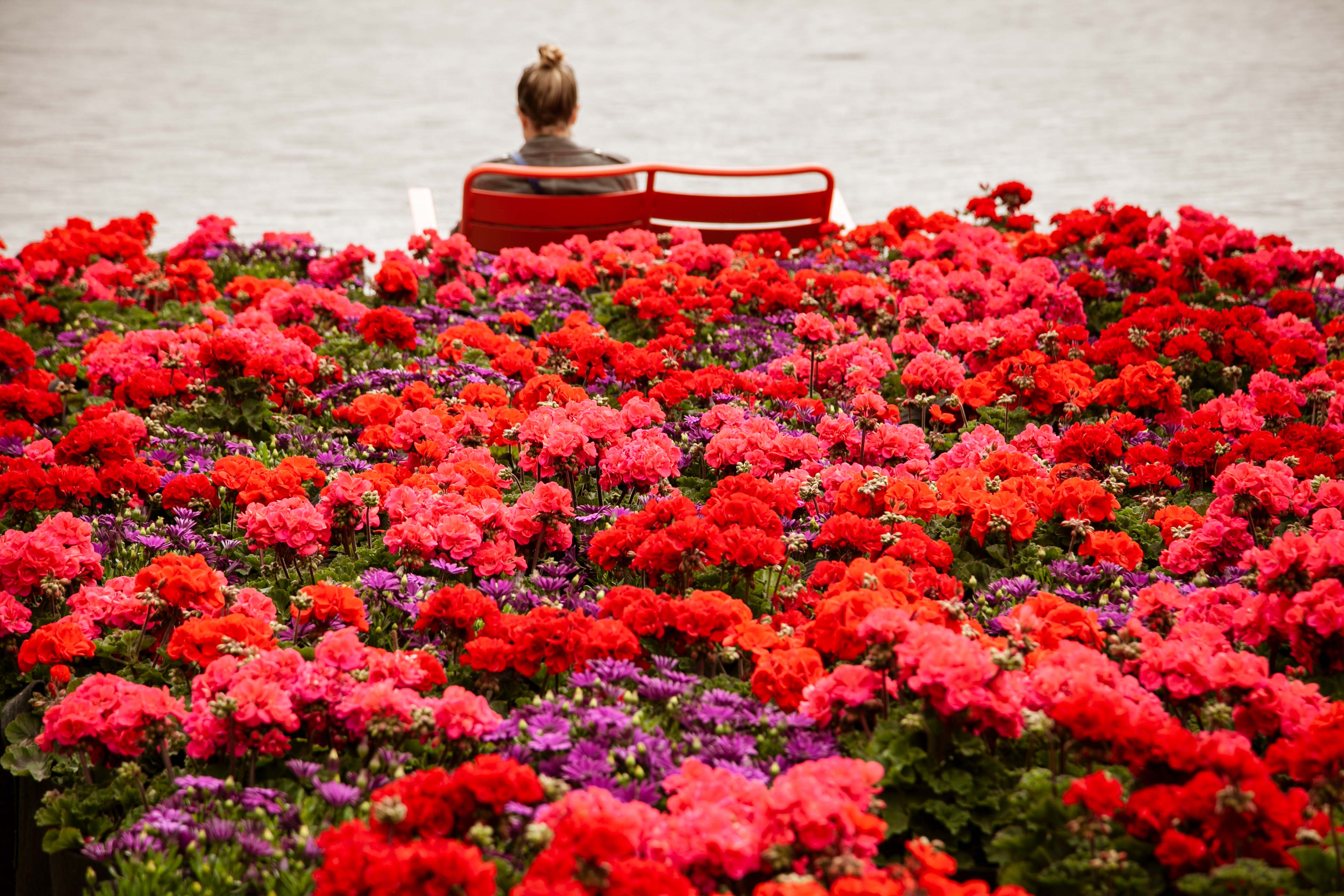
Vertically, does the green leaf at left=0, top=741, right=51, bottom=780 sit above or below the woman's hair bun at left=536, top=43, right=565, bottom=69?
below

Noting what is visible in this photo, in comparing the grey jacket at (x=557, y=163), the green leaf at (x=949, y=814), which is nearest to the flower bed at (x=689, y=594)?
the green leaf at (x=949, y=814)

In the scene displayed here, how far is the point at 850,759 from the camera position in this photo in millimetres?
1898

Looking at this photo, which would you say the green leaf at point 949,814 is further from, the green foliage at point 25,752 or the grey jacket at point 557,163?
the grey jacket at point 557,163

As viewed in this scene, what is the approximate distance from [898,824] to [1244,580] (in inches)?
37.8

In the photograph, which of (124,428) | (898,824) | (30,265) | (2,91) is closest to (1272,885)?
(898,824)

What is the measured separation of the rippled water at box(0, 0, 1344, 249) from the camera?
908 centimetres

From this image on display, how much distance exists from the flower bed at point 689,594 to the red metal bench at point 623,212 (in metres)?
0.82

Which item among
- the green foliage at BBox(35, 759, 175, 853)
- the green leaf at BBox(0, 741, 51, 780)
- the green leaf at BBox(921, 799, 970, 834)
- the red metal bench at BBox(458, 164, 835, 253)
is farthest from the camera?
the red metal bench at BBox(458, 164, 835, 253)

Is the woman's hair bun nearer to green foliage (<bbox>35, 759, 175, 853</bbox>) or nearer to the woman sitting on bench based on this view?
the woman sitting on bench

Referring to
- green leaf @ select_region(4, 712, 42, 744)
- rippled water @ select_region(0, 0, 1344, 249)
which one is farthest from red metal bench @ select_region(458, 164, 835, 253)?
rippled water @ select_region(0, 0, 1344, 249)

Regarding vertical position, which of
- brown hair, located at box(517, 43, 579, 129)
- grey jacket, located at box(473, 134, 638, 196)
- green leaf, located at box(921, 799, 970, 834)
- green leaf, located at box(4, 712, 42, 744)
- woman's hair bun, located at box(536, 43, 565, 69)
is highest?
woman's hair bun, located at box(536, 43, 565, 69)

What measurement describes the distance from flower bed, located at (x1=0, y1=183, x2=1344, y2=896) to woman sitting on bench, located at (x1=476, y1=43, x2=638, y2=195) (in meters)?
1.13

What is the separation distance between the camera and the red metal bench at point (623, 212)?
5.03 metres

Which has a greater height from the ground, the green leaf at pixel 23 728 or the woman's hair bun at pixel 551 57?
the woman's hair bun at pixel 551 57
